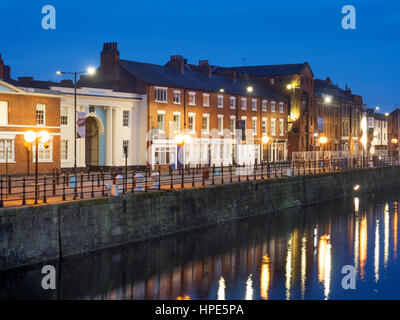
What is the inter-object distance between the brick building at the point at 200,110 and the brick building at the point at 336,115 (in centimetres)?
1334

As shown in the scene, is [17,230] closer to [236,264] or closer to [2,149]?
[236,264]

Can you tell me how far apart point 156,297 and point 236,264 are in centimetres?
662

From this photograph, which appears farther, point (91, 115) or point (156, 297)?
point (91, 115)

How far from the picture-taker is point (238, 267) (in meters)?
28.8

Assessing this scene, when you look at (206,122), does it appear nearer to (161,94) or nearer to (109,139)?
(161,94)

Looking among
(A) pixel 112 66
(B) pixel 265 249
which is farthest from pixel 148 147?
(B) pixel 265 249

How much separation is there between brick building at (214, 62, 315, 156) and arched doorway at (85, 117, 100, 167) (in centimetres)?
3107

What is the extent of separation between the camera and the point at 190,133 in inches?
2462

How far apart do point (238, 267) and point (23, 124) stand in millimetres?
22991

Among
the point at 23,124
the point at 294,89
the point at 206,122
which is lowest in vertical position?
the point at 23,124

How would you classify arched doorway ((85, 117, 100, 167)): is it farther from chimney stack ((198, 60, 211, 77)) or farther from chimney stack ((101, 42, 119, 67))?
chimney stack ((198, 60, 211, 77))

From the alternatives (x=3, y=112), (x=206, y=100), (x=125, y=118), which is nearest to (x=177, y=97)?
(x=206, y=100)

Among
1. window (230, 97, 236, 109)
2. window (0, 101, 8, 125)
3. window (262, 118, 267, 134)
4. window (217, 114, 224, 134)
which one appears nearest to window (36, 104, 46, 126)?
window (0, 101, 8, 125)

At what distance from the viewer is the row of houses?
154 ft
